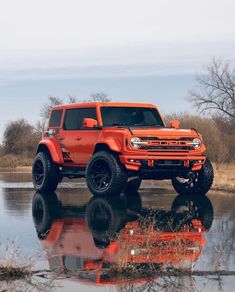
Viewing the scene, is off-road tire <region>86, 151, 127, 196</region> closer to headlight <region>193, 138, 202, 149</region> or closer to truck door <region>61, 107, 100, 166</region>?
truck door <region>61, 107, 100, 166</region>

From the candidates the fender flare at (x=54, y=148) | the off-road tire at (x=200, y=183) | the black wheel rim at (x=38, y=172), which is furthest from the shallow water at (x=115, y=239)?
the black wheel rim at (x=38, y=172)

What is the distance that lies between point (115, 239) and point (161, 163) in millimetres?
6058

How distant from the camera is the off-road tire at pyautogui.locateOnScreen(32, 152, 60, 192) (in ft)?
55.1

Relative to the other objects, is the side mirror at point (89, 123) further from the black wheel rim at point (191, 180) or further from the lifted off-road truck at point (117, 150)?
the black wheel rim at point (191, 180)

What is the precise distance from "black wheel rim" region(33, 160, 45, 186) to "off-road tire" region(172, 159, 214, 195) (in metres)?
3.44

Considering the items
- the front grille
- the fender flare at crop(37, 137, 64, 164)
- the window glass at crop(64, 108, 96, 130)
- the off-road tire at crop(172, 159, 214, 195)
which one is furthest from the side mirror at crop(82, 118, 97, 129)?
the off-road tire at crop(172, 159, 214, 195)

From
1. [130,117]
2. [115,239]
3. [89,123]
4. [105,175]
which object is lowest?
[115,239]

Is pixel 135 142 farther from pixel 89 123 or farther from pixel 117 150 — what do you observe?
pixel 89 123

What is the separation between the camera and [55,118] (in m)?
17.7

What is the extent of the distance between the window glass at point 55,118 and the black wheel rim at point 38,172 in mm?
1026

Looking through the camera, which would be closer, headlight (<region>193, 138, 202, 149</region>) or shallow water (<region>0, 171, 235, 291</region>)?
shallow water (<region>0, 171, 235, 291</region>)

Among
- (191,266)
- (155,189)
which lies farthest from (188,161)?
(191,266)

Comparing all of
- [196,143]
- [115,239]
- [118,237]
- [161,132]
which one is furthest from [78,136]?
[118,237]

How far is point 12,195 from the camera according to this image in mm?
16266
